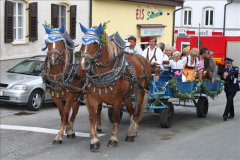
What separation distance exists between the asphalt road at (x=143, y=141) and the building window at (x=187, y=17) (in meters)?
29.8

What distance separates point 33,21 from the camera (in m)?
16.5

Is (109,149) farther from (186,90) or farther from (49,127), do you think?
(186,90)

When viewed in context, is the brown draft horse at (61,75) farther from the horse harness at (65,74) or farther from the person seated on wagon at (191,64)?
the person seated on wagon at (191,64)

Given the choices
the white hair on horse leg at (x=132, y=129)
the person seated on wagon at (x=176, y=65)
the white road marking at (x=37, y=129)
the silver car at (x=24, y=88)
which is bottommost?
the white road marking at (x=37, y=129)

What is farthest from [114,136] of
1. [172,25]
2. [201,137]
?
[172,25]

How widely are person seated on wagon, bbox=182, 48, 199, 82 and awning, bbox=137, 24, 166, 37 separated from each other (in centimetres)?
1279

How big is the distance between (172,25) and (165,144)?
64.3 ft

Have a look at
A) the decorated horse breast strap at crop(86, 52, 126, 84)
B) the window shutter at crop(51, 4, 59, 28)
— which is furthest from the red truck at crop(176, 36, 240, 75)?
the decorated horse breast strap at crop(86, 52, 126, 84)

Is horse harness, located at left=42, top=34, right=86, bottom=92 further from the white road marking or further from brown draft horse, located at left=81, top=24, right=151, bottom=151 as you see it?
the white road marking

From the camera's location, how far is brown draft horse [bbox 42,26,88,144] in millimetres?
7215

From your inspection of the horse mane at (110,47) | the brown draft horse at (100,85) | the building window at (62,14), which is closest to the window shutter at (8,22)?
the building window at (62,14)

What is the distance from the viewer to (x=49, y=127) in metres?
9.57

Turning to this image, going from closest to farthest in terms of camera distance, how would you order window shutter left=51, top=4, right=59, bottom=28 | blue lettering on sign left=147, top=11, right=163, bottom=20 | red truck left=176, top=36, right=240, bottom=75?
1. window shutter left=51, top=4, right=59, bottom=28
2. blue lettering on sign left=147, top=11, right=163, bottom=20
3. red truck left=176, top=36, right=240, bottom=75

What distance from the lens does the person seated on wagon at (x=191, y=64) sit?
33.5 ft
